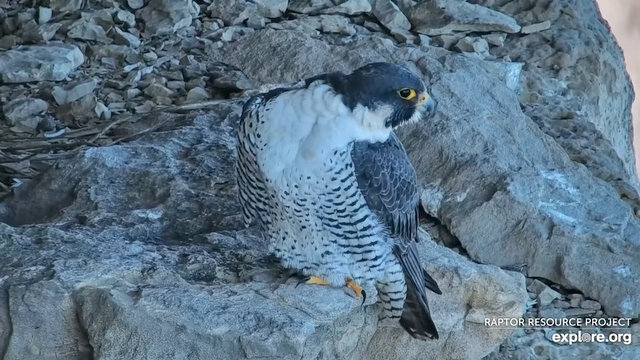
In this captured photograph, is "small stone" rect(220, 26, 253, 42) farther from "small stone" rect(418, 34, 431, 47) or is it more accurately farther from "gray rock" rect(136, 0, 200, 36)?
"small stone" rect(418, 34, 431, 47)

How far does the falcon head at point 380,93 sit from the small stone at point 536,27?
13.1ft

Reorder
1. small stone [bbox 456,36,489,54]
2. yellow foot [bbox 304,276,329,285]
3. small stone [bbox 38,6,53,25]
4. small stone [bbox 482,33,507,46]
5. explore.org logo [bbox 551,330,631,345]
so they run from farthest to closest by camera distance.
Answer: small stone [bbox 482,33,507,46] → small stone [bbox 456,36,489,54] → small stone [bbox 38,6,53,25] → explore.org logo [bbox 551,330,631,345] → yellow foot [bbox 304,276,329,285]

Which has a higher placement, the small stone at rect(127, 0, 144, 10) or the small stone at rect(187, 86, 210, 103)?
the small stone at rect(127, 0, 144, 10)

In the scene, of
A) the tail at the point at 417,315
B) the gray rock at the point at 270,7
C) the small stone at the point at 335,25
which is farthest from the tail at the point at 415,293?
the gray rock at the point at 270,7

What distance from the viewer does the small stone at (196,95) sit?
625cm

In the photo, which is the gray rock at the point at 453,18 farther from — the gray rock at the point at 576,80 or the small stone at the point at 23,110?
the small stone at the point at 23,110

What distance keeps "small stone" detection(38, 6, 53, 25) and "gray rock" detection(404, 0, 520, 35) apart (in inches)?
99.8

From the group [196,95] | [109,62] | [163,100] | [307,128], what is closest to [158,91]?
[163,100]

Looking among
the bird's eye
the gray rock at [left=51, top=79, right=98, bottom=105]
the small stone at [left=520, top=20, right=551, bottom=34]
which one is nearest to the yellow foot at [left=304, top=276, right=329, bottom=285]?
the bird's eye

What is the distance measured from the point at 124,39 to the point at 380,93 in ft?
10.4

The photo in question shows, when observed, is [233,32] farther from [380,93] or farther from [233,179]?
[380,93]

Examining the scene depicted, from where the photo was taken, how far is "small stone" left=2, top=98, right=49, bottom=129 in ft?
19.7

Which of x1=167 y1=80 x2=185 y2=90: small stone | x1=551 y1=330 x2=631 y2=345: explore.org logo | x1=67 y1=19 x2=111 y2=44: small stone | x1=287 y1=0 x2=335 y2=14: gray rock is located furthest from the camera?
x1=287 y1=0 x2=335 y2=14: gray rock

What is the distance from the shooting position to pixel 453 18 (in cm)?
751
